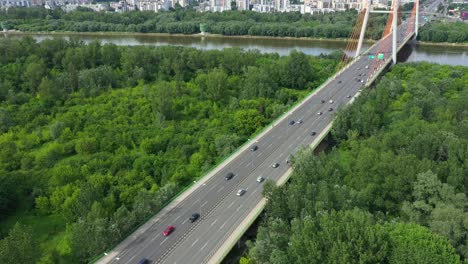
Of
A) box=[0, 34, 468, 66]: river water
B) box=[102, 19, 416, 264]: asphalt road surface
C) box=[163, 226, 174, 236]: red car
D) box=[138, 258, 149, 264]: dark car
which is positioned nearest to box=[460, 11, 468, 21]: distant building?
box=[0, 34, 468, 66]: river water

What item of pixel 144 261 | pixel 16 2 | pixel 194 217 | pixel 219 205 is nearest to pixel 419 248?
pixel 219 205

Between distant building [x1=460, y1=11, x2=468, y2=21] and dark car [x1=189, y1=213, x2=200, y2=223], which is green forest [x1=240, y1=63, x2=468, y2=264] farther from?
distant building [x1=460, y1=11, x2=468, y2=21]

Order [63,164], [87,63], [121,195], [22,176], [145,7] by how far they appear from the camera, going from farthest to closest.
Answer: [145,7] < [87,63] < [63,164] < [22,176] < [121,195]

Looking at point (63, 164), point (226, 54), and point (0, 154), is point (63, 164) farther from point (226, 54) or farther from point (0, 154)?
point (226, 54)

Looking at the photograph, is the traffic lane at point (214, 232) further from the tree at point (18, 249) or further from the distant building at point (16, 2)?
the distant building at point (16, 2)

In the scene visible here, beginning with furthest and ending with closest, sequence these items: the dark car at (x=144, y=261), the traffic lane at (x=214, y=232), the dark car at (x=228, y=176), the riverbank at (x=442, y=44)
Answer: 1. the riverbank at (x=442, y=44)
2. the dark car at (x=228, y=176)
3. the traffic lane at (x=214, y=232)
4. the dark car at (x=144, y=261)

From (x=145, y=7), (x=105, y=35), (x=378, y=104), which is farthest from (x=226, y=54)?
(x=145, y=7)

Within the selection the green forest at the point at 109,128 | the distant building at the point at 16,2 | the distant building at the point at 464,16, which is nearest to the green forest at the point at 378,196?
the green forest at the point at 109,128
